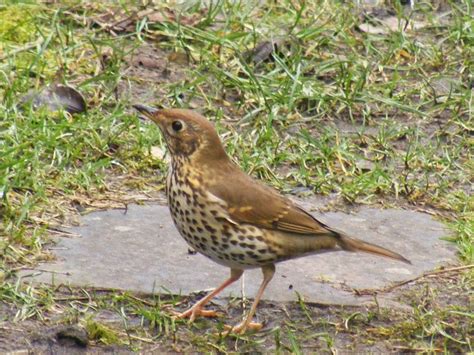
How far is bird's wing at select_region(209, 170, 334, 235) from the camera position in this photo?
5625mm

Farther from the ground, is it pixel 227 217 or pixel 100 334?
pixel 227 217

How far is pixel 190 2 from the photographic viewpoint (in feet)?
29.2

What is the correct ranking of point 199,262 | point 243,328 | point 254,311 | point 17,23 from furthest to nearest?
1. point 17,23
2. point 199,262
3. point 254,311
4. point 243,328

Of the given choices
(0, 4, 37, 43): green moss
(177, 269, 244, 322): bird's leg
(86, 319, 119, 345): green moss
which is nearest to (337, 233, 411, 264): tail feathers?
(177, 269, 244, 322): bird's leg

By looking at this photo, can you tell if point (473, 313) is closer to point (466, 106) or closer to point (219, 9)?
point (466, 106)

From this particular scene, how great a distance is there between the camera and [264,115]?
7.80 metres

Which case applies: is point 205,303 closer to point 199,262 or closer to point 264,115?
point 199,262

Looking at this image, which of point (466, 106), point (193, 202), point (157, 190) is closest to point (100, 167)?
point (157, 190)

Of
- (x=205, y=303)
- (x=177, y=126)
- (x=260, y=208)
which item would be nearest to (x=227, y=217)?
(x=260, y=208)

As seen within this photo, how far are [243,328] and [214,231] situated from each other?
18.0 inches

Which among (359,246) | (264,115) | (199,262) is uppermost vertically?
(359,246)

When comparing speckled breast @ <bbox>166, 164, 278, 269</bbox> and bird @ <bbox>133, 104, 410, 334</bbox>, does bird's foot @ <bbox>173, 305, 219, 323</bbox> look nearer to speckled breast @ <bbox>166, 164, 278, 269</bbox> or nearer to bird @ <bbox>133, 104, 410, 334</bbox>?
bird @ <bbox>133, 104, 410, 334</bbox>

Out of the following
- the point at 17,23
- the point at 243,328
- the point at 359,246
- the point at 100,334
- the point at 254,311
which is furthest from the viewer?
the point at 17,23

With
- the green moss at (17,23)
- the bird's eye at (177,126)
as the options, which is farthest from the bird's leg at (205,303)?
the green moss at (17,23)
